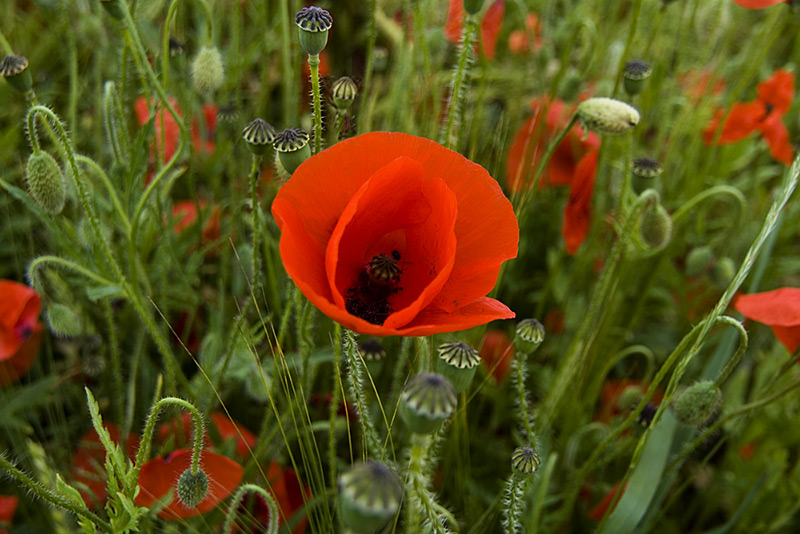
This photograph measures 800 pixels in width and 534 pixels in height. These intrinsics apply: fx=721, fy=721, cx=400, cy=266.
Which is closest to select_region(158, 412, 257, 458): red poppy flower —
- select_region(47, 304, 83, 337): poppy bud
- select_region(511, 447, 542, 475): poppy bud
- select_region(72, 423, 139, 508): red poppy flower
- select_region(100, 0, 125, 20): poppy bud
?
select_region(72, 423, 139, 508): red poppy flower

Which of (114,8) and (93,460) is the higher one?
(114,8)

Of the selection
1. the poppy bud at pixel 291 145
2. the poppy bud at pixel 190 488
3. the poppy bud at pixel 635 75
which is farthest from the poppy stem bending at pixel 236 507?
the poppy bud at pixel 635 75

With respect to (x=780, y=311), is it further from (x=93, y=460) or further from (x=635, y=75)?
(x=93, y=460)

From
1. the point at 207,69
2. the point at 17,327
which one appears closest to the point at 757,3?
the point at 207,69

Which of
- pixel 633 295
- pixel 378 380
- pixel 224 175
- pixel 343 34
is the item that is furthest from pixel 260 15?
pixel 633 295

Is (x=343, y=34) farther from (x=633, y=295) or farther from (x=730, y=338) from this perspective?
(x=730, y=338)

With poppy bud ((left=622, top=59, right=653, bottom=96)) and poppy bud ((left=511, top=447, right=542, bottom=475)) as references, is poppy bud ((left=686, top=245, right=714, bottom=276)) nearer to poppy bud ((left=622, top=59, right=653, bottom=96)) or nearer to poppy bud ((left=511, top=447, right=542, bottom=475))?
poppy bud ((left=622, top=59, right=653, bottom=96))
